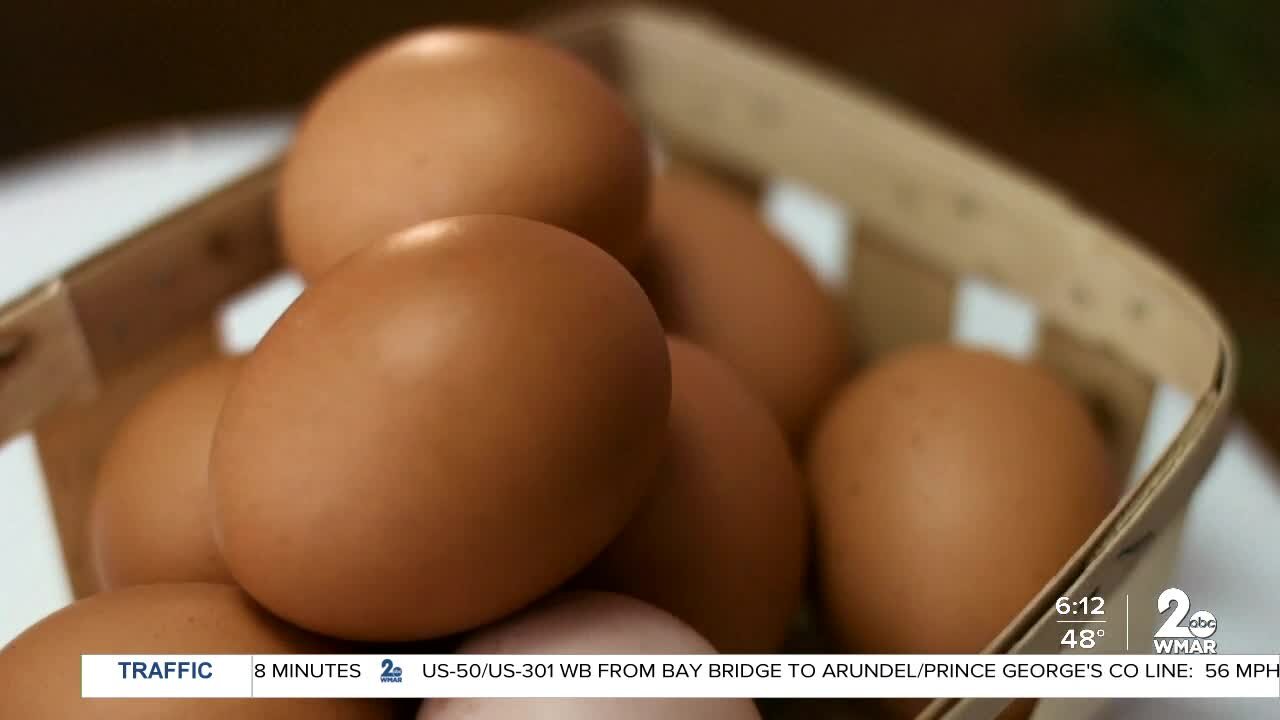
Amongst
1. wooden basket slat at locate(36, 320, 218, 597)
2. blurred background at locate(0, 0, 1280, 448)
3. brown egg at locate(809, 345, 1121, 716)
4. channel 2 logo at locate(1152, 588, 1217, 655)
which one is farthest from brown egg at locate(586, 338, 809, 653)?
blurred background at locate(0, 0, 1280, 448)

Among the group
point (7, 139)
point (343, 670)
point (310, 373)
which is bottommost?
point (7, 139)

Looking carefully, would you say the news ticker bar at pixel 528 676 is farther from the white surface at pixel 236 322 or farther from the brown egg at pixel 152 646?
the white surface at pixel 236 322

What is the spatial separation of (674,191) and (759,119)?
117mm

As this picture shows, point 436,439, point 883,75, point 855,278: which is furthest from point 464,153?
point 883,75

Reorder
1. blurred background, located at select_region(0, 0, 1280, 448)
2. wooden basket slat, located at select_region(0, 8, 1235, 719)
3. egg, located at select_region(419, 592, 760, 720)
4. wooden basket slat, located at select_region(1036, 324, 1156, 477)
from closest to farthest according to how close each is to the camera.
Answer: egg, located at select_region(419, 592, 760, 720)
wooden basket slat, located at select_region(0, 8, 1235, 719)
wooden basket slat, located at select_region(1036, 324, 1156, 477)
blurred background, located at select_region(0, 0, 1280, 448)

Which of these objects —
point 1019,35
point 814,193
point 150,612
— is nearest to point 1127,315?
point 814,193

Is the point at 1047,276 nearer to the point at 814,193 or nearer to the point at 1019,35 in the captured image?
the point at 814,193

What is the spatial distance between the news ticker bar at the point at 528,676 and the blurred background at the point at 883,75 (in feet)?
3.63

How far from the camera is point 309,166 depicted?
562 mm

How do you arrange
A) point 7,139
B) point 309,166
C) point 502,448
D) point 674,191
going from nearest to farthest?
point 502,448 < point 309,166 < point 674,191 < point 7,139

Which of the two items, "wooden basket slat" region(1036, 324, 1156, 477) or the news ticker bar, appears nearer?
the news ticker bar

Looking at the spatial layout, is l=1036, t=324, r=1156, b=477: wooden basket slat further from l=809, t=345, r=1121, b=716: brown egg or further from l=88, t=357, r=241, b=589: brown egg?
l=88, t=357, r=241, b=589: brown egg

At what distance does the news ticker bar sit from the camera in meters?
0.42

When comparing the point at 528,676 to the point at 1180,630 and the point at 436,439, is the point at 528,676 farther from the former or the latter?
the point at 1180,630
